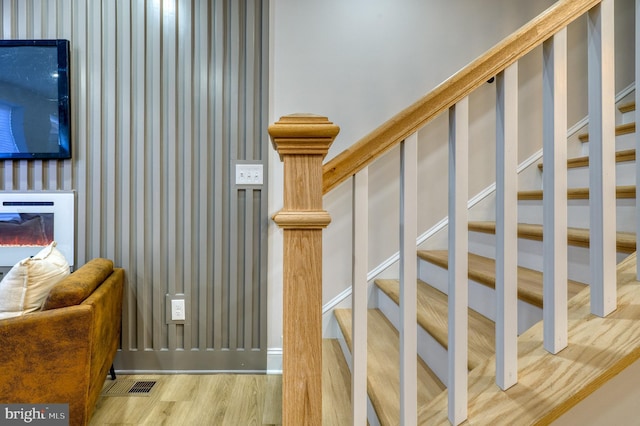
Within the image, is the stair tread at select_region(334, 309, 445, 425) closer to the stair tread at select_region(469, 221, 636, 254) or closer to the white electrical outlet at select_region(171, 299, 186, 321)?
the stair tread at select_region(469, 221, 636, 254)

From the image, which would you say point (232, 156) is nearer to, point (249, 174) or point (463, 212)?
point (249, 174)

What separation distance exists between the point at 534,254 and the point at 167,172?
1988 mm

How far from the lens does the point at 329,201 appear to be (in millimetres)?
2254

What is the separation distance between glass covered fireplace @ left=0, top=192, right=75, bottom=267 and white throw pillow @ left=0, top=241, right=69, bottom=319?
24.6 inches

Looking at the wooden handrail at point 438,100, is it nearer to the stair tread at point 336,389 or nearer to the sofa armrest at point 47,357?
the stair tread at point 336,389

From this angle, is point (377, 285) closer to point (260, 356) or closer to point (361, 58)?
point (260, 356)

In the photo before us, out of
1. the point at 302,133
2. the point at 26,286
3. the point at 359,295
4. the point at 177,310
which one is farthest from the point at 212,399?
the point at 302,133

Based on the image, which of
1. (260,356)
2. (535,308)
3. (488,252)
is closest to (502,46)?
(535,308)

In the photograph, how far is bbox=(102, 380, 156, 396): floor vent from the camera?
6.61ft

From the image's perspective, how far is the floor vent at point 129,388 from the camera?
6.61 ft

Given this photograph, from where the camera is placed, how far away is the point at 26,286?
1564 millimetres

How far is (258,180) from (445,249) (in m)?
1.23

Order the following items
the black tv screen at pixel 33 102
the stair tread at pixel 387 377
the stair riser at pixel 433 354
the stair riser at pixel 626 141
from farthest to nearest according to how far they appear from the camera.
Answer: the black tv screen at pixel 33 102 < the stair riser at pixel 626 141 < the stair riser at pixel 433 354 < the stair tread at pixel 387 377

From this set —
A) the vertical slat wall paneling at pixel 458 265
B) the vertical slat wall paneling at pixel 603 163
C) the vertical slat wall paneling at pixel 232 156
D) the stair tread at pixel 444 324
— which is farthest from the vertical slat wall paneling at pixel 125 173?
the vertical slat wall paneling at pixel 603 163
